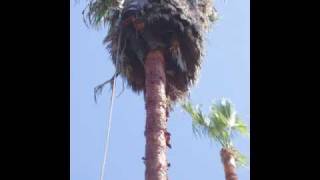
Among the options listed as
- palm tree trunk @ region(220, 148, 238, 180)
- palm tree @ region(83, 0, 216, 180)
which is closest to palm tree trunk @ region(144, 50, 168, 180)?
palm tree @ region(83, 0, 216, 180)

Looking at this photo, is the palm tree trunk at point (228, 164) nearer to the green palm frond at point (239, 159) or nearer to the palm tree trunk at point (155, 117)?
the green palm frond at point (239, 159)

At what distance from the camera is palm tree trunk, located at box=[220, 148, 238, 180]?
15.1 metres

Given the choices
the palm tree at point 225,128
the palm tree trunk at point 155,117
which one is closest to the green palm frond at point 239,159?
the palm tree at point 225,128

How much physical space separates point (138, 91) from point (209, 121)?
152 inches

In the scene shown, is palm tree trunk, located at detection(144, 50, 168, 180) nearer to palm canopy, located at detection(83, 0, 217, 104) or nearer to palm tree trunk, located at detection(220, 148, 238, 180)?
palm canopy, located at detection(83, 0, 217, 104)

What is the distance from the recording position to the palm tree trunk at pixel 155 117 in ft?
32.3

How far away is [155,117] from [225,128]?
5.83m

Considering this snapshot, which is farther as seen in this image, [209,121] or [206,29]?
[209,121]

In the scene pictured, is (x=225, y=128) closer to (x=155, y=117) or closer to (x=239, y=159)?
(x=239, y=159)

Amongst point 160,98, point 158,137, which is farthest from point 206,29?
point 158,137

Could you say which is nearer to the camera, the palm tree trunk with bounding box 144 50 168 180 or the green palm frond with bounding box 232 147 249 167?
the palm tree trunk with bounding box 144 50 168 180
